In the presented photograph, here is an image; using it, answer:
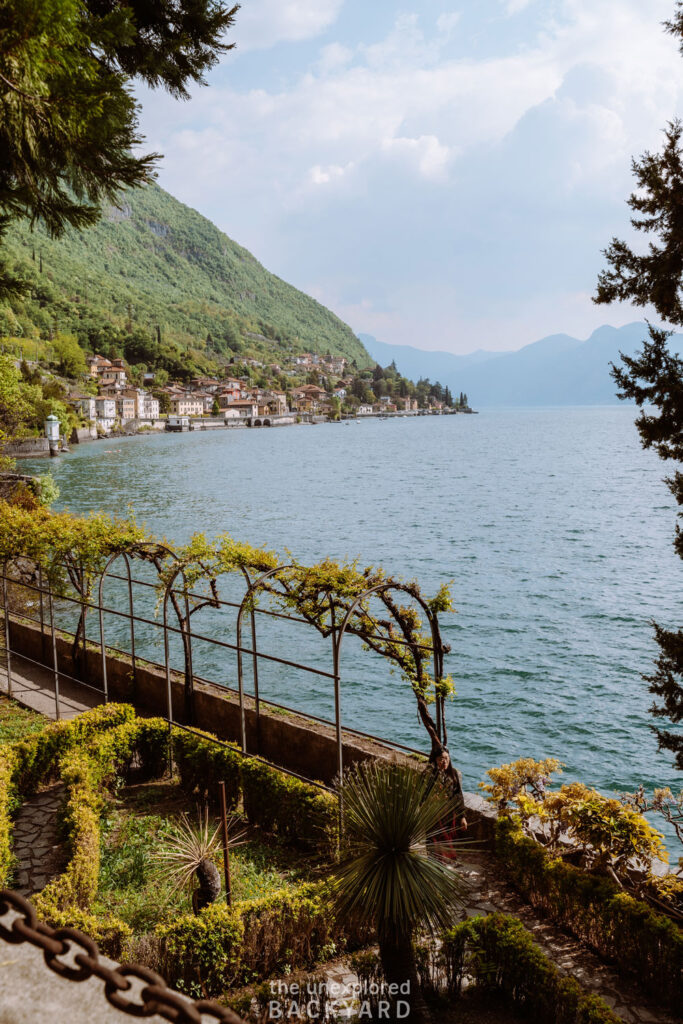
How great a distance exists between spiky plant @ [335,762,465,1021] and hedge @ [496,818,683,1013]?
2.40 meters

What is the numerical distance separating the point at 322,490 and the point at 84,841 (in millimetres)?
57801

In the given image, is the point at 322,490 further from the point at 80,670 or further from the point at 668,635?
the point at 668,635

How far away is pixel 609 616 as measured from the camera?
26.8 meters

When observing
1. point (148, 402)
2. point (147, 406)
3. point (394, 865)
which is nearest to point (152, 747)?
point (394, 865)

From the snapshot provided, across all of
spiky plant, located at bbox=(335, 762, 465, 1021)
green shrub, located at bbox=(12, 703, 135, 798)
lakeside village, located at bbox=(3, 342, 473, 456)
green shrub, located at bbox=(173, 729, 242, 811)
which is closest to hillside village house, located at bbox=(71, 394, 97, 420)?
lakeside village, located at bbox=(3, 342, 473, 456)

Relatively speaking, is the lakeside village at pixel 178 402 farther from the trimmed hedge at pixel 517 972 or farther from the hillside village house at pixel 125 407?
the trimmed hedge at pixel 517 972

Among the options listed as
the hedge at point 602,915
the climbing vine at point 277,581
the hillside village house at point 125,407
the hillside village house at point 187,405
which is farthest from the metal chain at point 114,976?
the hillside village house at point 187,405

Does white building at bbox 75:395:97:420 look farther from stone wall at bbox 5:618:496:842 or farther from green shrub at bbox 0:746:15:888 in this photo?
green shrub at bbox 0:746:15:888

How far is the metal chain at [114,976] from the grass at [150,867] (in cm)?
541

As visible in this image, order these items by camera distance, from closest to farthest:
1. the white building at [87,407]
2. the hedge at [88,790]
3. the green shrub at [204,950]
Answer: the green shrub at [204,950], the hedge at [88,790], the white building at [87,407]

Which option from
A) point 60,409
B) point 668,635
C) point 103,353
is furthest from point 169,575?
point 103,353

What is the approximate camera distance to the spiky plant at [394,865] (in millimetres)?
4215

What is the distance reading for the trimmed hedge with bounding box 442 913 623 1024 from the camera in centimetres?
512

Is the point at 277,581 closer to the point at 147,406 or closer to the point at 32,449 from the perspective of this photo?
the point at 32,449
